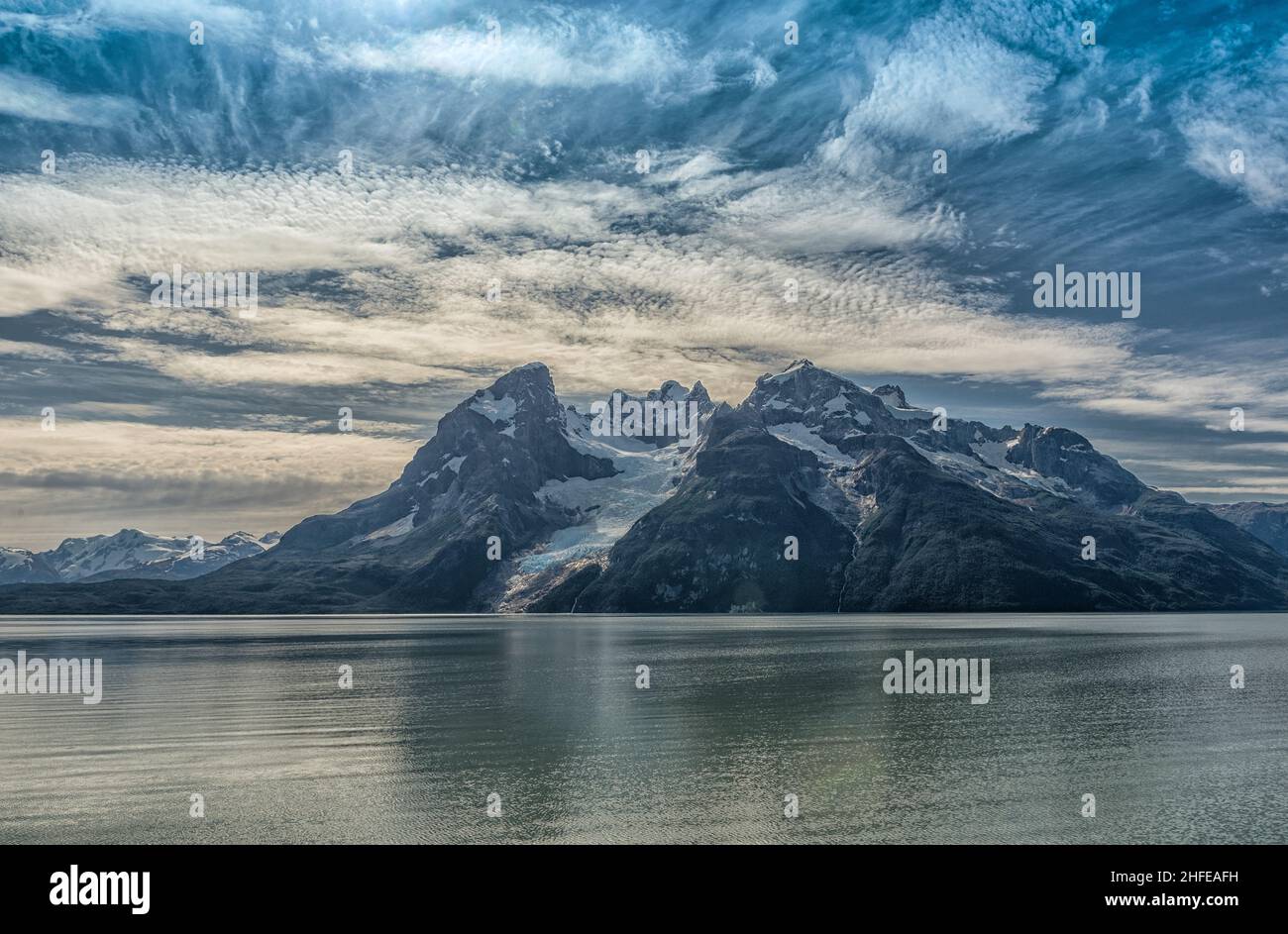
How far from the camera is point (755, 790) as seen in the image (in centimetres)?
5731

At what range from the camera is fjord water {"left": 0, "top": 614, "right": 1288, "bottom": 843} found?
164 feet

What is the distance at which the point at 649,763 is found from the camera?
2645 inches

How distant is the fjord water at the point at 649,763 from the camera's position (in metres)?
49.8
